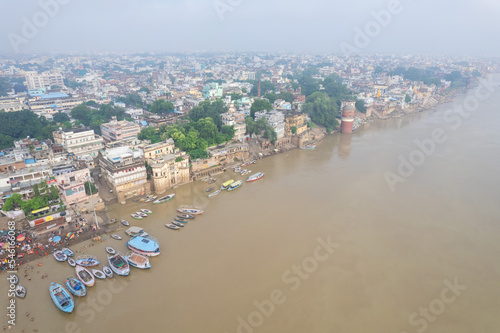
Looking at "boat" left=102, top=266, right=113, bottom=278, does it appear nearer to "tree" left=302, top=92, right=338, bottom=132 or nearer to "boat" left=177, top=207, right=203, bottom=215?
"boat" left=177, top=207, right=203, bottom=215

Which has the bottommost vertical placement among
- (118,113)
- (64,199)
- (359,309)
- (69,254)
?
(359,309)

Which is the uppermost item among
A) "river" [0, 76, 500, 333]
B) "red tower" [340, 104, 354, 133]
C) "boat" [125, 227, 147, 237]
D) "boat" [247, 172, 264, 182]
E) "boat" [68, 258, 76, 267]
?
"red tower" [340, 104, 354, 133]

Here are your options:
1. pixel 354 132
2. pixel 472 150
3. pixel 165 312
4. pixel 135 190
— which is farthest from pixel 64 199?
pixel 472 150

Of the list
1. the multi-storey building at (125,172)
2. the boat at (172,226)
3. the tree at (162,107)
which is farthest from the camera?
the tree at (162,107)

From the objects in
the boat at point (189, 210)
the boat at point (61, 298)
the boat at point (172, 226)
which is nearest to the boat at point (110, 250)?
the boat at point (61, 298)

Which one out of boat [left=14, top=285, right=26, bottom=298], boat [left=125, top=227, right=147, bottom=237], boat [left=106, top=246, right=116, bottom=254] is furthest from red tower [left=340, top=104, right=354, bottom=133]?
boat [left=14, top=285, right=26, bottom=298]

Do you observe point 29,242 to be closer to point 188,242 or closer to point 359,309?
point 188,242

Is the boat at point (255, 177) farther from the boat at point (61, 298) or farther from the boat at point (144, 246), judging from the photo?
the boat at point (61, 298)
